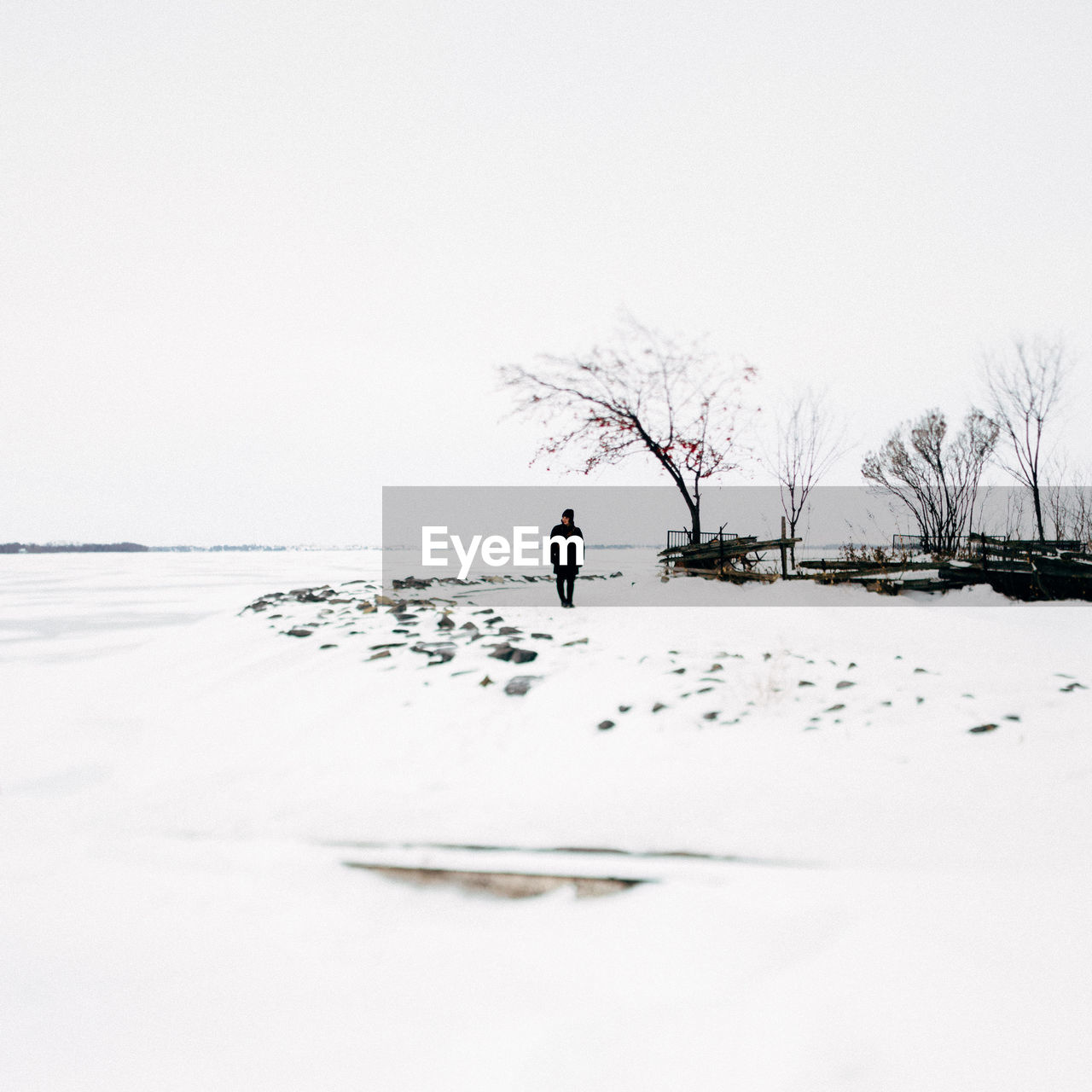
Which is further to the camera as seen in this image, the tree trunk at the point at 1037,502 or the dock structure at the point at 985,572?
the tree trunk at the point at 1037,502

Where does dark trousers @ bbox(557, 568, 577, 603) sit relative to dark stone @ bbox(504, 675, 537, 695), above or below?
above

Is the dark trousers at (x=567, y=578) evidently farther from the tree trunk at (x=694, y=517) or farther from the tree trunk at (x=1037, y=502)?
the tree trunk at (x=1037, y=502)

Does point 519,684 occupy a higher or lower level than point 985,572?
lower

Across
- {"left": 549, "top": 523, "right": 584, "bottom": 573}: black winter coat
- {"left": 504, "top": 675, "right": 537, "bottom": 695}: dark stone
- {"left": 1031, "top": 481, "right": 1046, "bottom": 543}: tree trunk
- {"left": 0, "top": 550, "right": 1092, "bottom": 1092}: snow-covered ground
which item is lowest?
{"left": 0, "top": 550, "right": 1092, "bottom": 1092}: snow-covered ground

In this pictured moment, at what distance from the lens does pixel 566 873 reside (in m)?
2.90

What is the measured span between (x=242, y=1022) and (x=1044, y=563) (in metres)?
12.9

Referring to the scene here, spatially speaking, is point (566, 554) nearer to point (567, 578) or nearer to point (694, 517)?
point (567, 578)

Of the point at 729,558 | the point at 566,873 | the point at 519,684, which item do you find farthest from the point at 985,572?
the point at 566,873

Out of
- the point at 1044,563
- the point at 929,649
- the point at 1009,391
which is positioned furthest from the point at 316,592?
the point at 1009,391

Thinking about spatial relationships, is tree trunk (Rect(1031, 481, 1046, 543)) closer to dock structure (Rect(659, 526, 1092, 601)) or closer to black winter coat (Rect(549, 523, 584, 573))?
dock structure (Rect(659, 526, 1092, 601))

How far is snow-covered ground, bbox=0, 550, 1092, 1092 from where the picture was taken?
1.95m

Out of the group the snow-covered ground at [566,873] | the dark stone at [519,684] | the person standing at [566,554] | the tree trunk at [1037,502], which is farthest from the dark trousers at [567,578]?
the tree trunk at [1037,502]

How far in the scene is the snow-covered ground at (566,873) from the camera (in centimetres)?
195

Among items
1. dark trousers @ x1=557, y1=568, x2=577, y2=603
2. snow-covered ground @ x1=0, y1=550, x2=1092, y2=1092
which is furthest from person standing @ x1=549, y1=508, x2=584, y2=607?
snow-covered ground @ x1=0, y1=550, x2=1092, y2=1092
